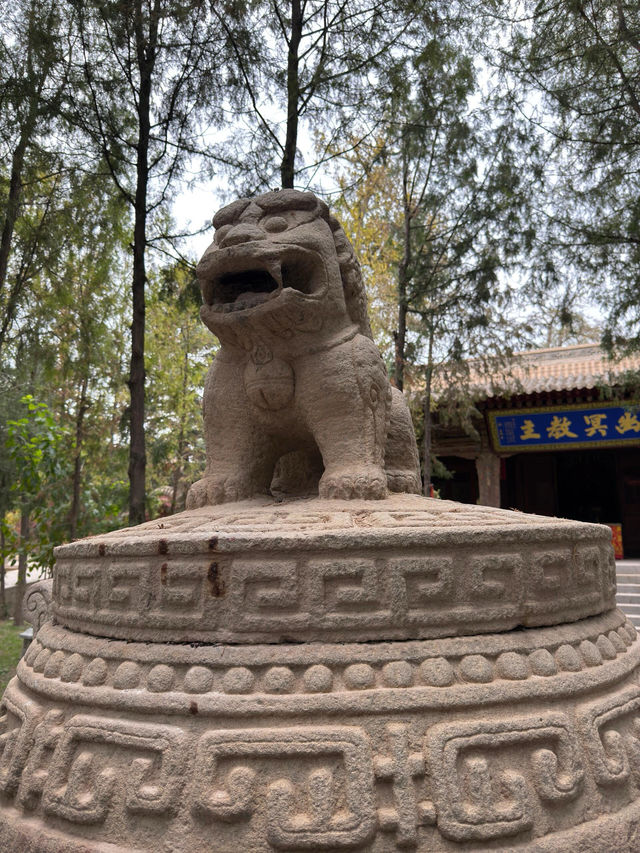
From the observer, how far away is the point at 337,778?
1502mm

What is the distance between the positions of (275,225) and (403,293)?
589 centimetres

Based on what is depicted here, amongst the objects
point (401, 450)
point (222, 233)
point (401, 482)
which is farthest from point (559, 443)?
point (222, 233)

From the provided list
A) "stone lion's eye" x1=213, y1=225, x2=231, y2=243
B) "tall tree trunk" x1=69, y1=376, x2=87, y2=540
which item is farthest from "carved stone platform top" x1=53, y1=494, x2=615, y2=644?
"tall tree trunk" x1=69, y1=376, x2=87, y2=540

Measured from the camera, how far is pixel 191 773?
152 cm

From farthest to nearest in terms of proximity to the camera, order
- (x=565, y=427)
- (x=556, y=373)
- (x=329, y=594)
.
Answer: (x=556, y=373), (x=565, y=427), (x=329, y=594)

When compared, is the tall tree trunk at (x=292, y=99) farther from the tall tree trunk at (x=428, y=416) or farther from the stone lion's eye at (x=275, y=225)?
the tall tree trunk at (x=428, y=416)

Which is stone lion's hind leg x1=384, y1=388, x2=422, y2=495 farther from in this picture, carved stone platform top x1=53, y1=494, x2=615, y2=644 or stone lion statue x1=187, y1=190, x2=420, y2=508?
carved stone platform top x1=53, y1=494, x2=615, y2=644

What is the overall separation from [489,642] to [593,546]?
63cm

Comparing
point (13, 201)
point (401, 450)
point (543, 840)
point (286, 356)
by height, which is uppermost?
point (13, 201)

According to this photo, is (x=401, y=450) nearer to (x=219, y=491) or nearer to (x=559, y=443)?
(x=219, y=491)

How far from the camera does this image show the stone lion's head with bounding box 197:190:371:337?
2338mm

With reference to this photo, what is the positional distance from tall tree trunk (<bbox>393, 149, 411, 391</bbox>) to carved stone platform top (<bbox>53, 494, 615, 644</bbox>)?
6.09 m

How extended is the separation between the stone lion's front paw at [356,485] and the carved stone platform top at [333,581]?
0.33 metres

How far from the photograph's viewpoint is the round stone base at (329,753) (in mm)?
1468
